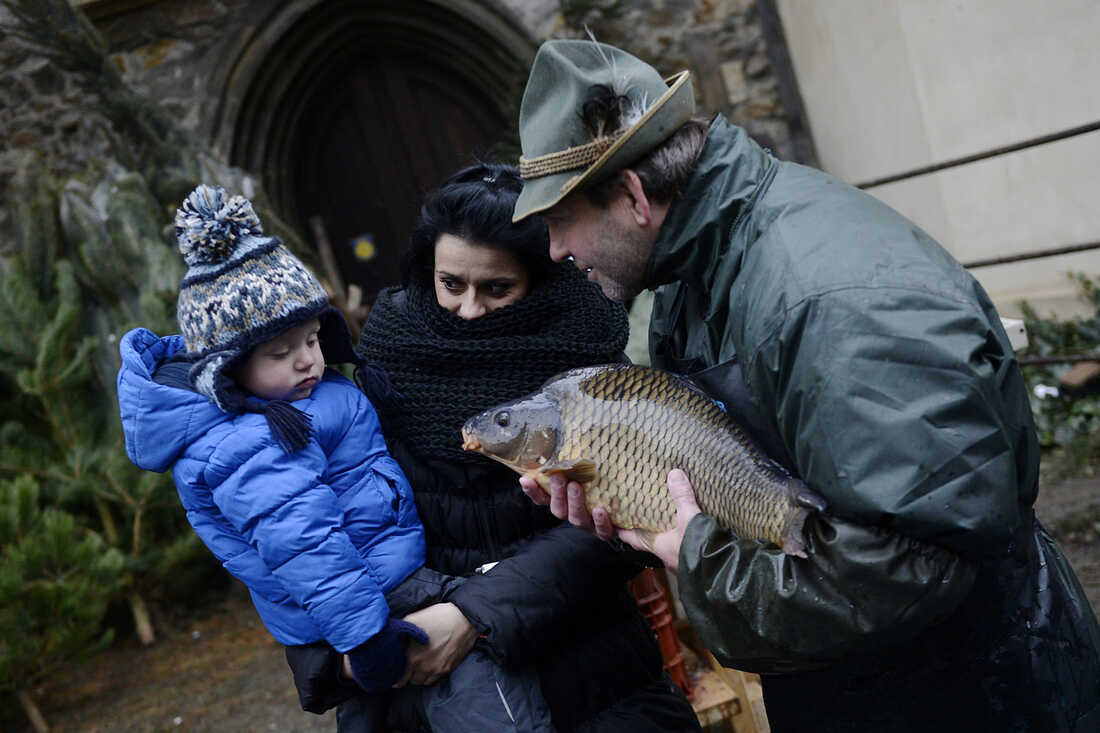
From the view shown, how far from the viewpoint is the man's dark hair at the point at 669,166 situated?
4.93 feet

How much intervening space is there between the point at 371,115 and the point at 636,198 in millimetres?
6740

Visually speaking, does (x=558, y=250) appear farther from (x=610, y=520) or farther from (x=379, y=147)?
(x=379, y=147)

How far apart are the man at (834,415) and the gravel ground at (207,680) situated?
8.45ft

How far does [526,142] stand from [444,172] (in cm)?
638

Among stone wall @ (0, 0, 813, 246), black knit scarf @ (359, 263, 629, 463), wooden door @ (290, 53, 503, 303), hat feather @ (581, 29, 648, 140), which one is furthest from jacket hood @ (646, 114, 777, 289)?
wooden door @ (290, 53, 503, 303)

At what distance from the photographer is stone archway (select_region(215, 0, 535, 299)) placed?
23.7 ft

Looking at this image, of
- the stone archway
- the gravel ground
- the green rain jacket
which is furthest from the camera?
the stone archway

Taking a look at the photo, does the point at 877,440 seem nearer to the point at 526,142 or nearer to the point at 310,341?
the point at 526,142

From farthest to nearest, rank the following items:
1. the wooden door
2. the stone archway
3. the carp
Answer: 1. the wooden door
2. the stone archway
3. the carp

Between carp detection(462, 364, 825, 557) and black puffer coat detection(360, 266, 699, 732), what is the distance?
32 cm

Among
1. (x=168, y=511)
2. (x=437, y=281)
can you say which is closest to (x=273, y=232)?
(x=168, y=511)

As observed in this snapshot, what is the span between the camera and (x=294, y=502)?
1684 mm

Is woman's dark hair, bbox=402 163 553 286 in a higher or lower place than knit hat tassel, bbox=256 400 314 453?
higher

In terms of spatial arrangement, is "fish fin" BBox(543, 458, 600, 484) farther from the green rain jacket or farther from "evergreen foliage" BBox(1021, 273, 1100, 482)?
"evergreen foliage" BBox(1021, 273, 1100, 482)
